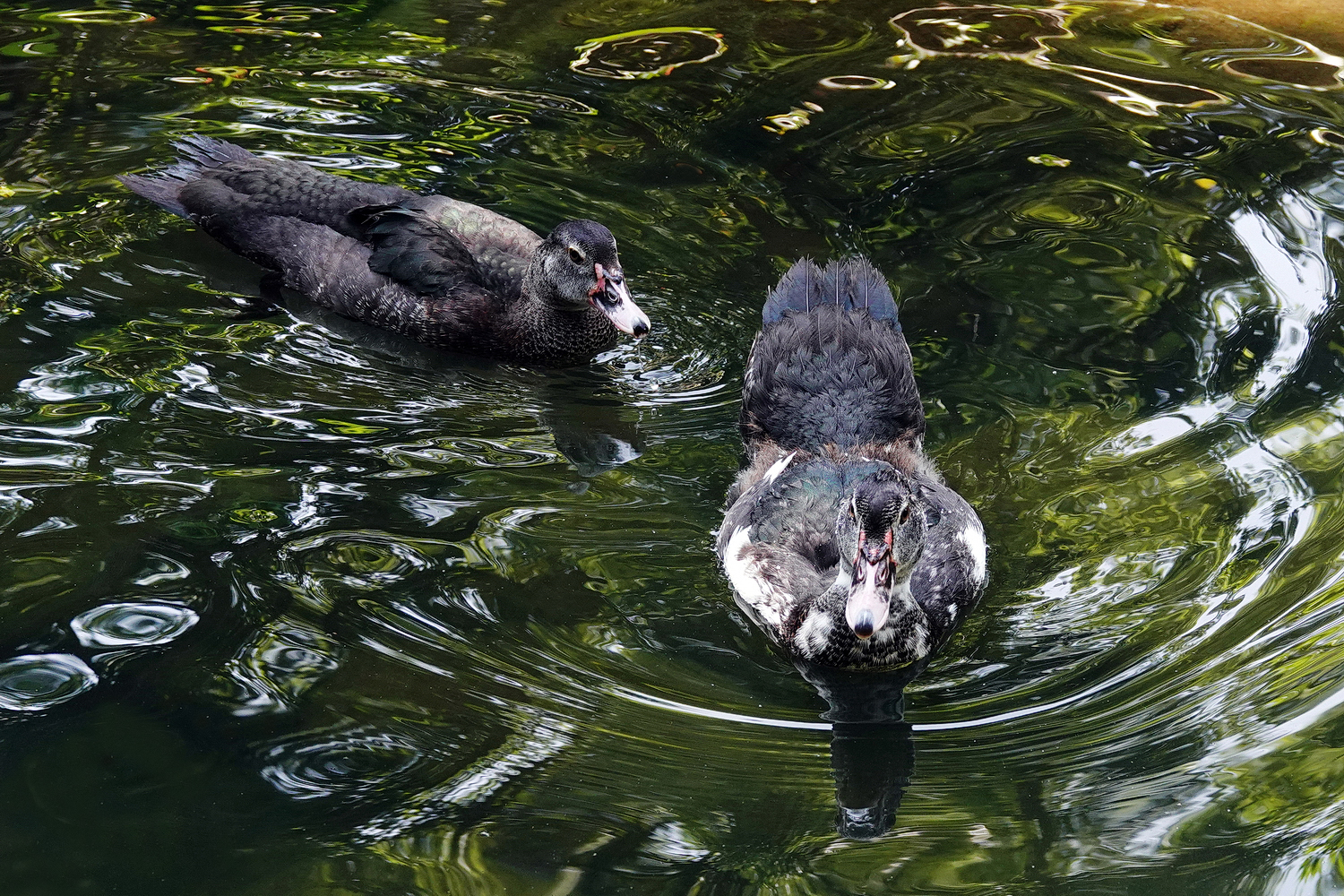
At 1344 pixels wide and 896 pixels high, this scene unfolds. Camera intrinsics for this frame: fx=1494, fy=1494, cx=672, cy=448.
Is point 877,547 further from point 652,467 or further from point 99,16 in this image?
point 99,16

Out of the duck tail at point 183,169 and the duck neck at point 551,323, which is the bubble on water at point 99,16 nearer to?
the duck tail at point 183,169

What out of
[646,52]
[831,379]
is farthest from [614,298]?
[646,52]

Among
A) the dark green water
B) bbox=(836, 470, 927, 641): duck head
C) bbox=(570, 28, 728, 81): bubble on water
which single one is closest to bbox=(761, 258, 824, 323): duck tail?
the dark green water

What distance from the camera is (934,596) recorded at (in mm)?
5441

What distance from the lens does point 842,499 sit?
5.64m

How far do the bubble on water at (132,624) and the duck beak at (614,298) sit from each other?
271cm

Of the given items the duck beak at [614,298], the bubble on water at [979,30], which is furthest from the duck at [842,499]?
the bubble on water at [979,30]

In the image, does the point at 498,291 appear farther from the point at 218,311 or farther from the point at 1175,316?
the point at 1175,316

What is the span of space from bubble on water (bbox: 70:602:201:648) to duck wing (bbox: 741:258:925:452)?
8.20 ft

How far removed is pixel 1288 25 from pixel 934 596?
22.5 ft

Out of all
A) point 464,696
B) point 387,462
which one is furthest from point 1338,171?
point 464,696

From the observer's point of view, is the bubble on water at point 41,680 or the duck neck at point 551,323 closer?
the bubble on water at point 41,680

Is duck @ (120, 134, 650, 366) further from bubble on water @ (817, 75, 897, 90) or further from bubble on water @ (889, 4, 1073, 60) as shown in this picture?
bubble on water @ (889, 4, 1073, 60)

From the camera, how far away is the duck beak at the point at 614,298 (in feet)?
23.7
